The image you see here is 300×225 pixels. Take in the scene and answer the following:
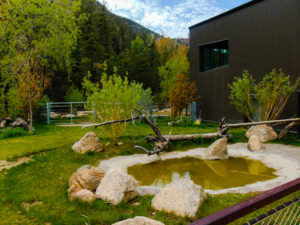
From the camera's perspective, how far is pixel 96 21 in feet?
124

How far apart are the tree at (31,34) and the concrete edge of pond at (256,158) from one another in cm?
1114

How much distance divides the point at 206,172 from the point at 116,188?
2.98 meters

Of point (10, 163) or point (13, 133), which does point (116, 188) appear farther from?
point (13, 133)

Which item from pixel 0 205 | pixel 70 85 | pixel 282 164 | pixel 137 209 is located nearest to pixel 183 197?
pixel 137 209

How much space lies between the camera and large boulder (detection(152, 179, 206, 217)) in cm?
415

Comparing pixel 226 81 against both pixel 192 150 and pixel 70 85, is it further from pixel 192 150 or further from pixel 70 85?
pixel 70 85

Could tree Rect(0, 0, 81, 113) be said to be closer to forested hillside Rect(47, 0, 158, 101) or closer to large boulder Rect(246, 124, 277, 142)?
forested hillside Rect(47, 0, 158, 101)

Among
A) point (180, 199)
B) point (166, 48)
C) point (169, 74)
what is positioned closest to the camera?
point (180, 199)

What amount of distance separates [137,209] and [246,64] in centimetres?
1193

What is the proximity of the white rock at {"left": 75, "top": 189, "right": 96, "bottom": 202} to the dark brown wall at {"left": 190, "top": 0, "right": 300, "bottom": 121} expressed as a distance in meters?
10.2

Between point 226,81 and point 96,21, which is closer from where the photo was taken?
point 226,81

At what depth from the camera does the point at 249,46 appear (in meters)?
13.9

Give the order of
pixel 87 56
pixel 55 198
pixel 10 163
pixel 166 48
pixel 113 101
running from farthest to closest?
pixel 166 48 < pixel 87 56 < pixel 113 101 < pixel 10 163 < pixel 55 198

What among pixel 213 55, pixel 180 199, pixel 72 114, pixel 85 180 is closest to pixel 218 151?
pixel 180 199
